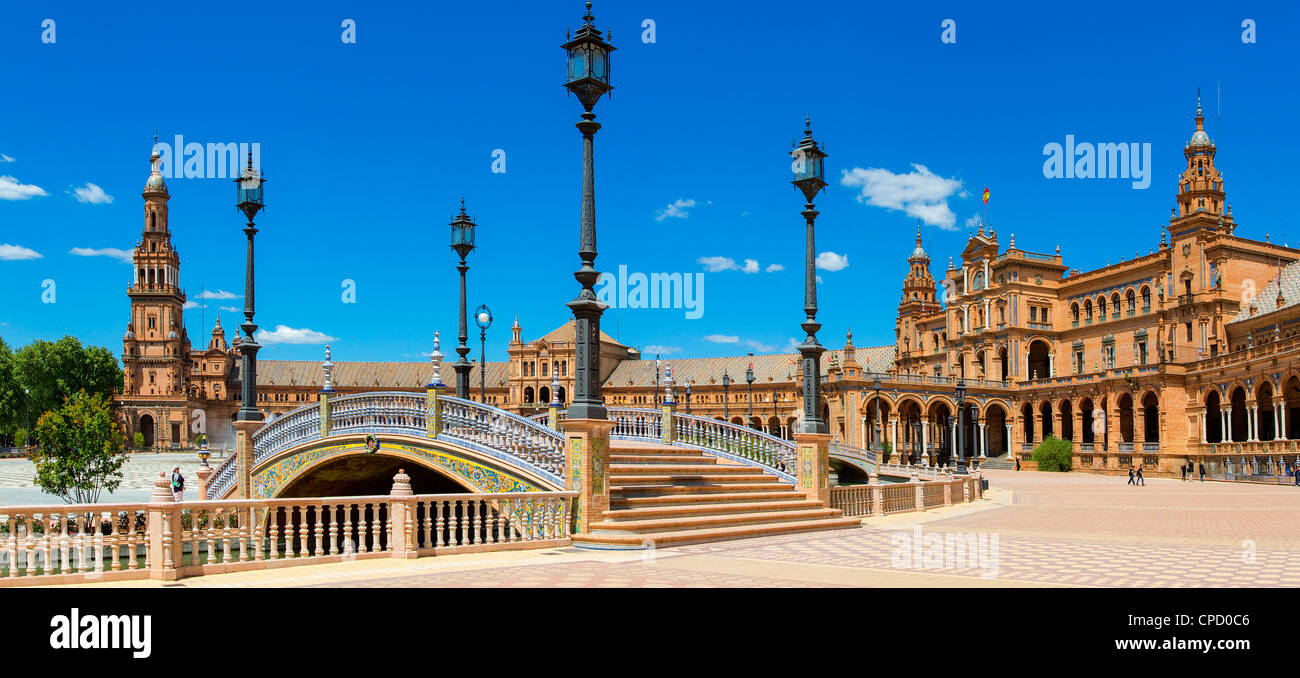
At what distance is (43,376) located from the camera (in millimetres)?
98625

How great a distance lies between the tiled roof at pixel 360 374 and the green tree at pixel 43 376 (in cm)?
2820

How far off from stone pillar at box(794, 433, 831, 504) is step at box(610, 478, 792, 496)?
49cm

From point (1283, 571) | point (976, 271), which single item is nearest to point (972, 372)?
point (976, 271)

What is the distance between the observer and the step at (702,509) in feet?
49.9

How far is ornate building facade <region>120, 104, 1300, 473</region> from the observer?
179 ft

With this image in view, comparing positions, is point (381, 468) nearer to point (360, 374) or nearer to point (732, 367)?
point (732, 367)

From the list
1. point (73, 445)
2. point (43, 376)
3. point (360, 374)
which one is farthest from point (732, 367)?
point (73, 445)

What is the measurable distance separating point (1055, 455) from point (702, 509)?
5400 centimetres

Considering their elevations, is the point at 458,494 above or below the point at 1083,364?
below

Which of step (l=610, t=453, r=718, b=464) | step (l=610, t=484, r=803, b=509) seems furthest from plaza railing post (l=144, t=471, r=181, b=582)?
step (l=610, t=453, r=718, b=464)

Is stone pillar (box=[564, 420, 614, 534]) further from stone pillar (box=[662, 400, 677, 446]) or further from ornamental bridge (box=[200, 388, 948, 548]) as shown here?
stone pillar (box=[662, 400, 677, 446])
